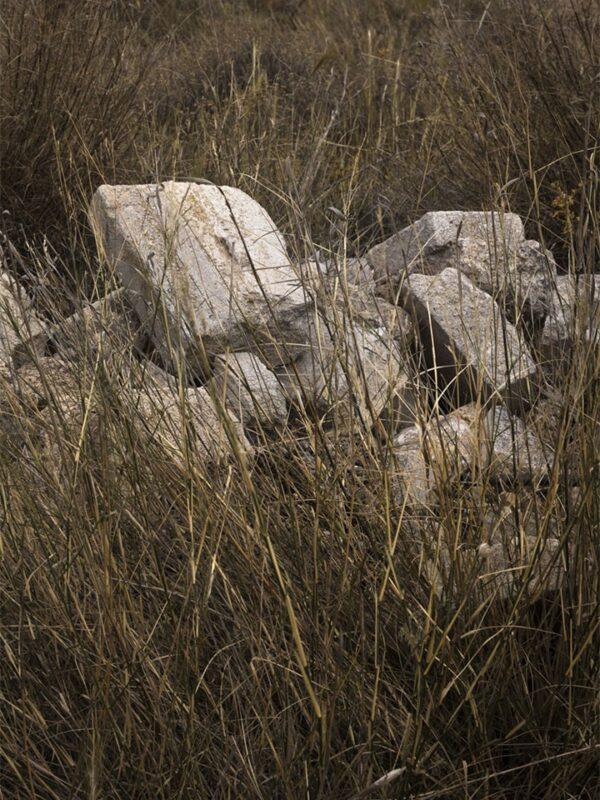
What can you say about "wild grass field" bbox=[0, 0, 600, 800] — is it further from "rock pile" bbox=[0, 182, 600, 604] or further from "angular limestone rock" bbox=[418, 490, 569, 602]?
"rock pile" bbox=[0, 182, 600, 604]

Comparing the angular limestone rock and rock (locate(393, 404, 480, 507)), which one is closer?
the angular limestone rock

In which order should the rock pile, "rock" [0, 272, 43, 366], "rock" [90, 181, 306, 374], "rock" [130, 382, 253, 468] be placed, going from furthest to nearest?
"rock" [90, 181, 306, 374], the rock pile, "rock" [0, 272, 43, 366], "rock" [130, 382, 253, 468]

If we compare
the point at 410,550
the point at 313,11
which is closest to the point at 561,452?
the point at 410,550

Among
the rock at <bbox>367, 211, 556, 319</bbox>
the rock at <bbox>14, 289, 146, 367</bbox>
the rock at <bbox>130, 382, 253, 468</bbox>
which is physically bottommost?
the rock at <bbox>367, 211, 556, 319</bbox>

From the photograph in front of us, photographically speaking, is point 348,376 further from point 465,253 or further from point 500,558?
point 465,253

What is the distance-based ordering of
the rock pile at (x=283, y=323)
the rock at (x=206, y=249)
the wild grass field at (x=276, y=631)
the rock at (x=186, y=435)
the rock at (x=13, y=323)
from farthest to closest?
the rock at (x=206, y=249)
the rock pile at (x=283, y=323)
the rock at (x=13, y=323)
the rock at (x=186, y=435)
the wild grass field at (x=276, y=631)

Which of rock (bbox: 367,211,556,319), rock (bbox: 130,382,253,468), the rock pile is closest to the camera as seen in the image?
rock (bbox: 130,382,253,468)

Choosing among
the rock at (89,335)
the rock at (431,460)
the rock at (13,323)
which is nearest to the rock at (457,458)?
the rock at (431,460)

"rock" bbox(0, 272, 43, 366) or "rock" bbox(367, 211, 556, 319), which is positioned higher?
"rock" bbox(0, 272, 43, 366)

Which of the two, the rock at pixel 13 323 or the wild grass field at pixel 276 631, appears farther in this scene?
the rock at pixel 13 323

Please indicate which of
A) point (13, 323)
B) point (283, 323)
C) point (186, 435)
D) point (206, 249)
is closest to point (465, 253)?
point (283, 323)

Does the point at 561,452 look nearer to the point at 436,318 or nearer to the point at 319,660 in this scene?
the point at 319,660

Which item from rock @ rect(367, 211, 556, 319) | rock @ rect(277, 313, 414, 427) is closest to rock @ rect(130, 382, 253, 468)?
rock @ rect(277, 313, 414, 427)

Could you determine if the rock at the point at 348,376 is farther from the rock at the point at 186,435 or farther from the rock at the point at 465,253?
the rock at the point at 465,253
